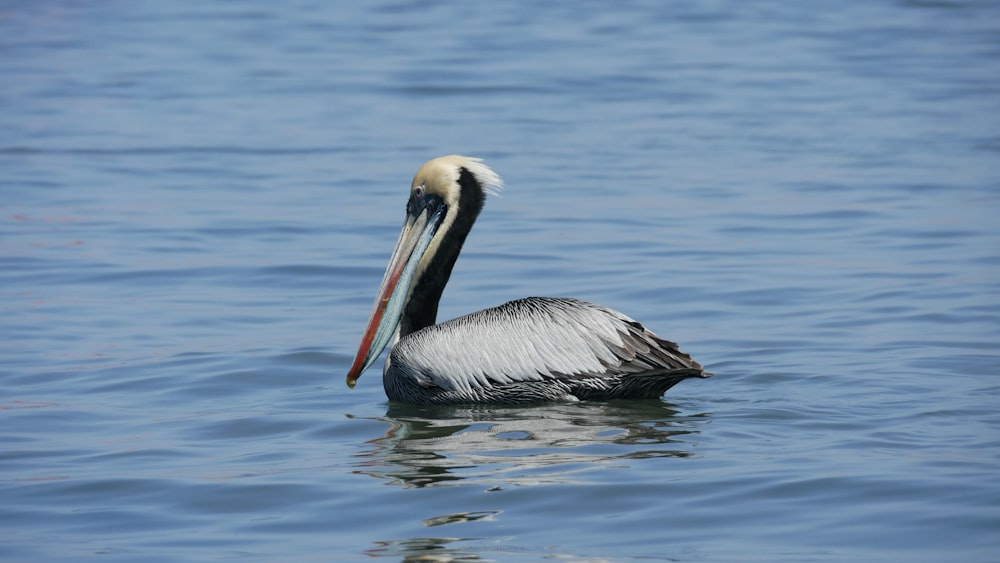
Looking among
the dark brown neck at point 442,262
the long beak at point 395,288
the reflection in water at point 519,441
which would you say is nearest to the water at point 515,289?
the reflection in water at point 519,441

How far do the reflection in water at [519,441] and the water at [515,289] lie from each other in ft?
0.08

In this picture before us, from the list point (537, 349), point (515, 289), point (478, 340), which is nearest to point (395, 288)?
point (478, 340)

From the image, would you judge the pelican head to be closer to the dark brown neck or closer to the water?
the dark brown neck

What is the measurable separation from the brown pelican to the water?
15cm

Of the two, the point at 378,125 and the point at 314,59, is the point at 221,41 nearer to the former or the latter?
the point at 314,59

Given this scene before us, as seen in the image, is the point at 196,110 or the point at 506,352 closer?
the point at 506,352

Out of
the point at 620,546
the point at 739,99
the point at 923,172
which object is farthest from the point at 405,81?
the point at 620,546

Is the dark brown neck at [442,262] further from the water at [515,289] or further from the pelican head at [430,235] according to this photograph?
the water at [515,289]

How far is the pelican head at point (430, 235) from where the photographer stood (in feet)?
23.0

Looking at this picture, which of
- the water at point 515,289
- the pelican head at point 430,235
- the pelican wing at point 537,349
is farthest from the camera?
the pelican head at point 430,235

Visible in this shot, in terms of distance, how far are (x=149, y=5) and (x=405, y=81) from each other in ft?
31.3

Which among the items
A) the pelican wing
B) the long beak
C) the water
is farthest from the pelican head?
the water

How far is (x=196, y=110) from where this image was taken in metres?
16.2

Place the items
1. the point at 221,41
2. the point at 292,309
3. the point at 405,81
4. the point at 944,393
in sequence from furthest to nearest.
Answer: the point at 221,41
the point at 405,81
the point at 292,309
the point at 944,393
